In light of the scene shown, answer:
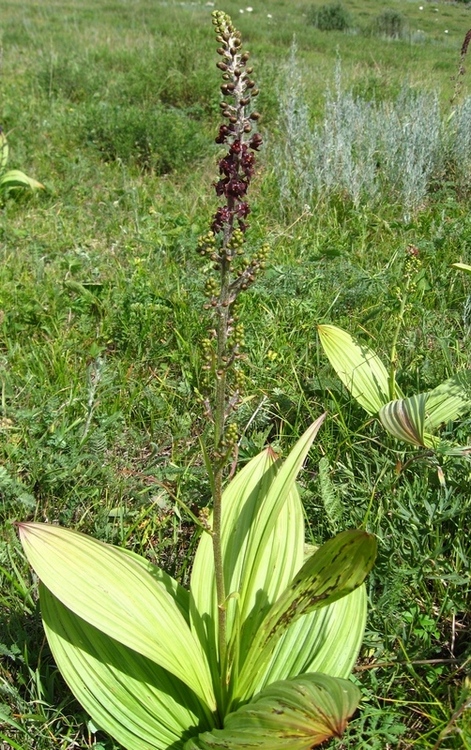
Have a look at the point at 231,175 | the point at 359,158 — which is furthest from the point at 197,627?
the point at 359,158

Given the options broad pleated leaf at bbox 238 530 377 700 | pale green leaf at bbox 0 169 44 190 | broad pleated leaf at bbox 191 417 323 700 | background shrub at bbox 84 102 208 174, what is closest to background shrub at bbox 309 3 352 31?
background shrub at bbox 84 102 208 174

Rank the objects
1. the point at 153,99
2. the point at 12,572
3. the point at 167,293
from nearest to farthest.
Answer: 1. the point at 12,572
2. the point at 167,293
3. the point at 153,99

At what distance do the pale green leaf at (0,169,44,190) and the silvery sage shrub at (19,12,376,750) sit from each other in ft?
11.8

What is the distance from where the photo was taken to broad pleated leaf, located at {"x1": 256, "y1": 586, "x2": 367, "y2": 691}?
1.68 m

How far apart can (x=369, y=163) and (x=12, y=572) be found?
12.7 ft

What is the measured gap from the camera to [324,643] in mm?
1716

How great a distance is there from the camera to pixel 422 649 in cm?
181

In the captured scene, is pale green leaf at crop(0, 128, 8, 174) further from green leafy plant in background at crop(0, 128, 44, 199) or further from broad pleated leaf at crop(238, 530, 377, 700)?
broad pleated leaf at crop(238, 530, 377, 700)

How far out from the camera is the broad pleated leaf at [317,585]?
1.38m

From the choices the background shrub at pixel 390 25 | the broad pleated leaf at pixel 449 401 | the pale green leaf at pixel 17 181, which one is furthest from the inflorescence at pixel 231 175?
the background shrub at pixel 390 25

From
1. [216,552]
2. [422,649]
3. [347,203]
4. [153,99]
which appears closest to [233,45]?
[216,552]

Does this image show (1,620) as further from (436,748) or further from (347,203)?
(347,203)

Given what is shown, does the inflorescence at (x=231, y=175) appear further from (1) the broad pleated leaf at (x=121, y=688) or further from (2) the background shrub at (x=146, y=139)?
(2) the background shrub at (x=146, y=139)

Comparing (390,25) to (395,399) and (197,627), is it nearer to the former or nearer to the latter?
(395,399)
